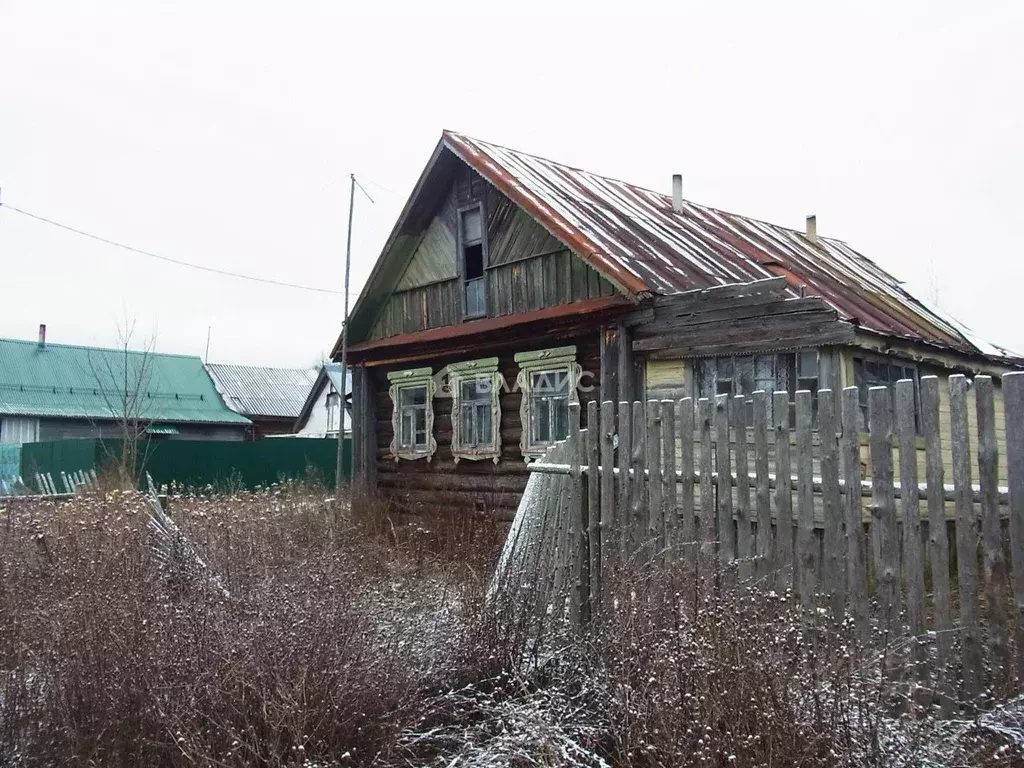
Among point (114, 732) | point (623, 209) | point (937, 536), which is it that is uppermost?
point (623, 209)

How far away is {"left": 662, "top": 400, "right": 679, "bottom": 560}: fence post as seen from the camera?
4.56 m

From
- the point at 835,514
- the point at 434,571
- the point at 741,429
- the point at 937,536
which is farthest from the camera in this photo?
the point at 434,571

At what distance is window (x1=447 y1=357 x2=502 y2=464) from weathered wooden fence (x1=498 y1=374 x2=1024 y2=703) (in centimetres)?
642

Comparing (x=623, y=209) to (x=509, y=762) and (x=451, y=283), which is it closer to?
(x=451, y=283)

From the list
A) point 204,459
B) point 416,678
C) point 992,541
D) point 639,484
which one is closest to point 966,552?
point 992,541

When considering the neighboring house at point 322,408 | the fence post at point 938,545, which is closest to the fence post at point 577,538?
the fence post at point 938,545

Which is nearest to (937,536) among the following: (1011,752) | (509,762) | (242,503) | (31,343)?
(1011,752)

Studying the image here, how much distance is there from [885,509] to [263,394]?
3564 cm

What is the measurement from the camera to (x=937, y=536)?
11.1ft

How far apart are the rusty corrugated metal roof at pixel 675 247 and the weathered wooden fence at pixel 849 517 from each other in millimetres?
4384

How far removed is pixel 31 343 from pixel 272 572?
1216 inches

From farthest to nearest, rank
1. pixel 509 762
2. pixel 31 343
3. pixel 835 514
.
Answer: pixel 31 343 → pixel 835 514 → pixel 509 762

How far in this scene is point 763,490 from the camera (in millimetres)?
4105

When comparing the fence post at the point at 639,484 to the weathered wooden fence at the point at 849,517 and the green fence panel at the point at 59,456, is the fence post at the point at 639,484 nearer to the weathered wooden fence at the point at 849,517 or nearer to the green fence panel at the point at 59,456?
the weathered wooden fence at the point at 849,517
